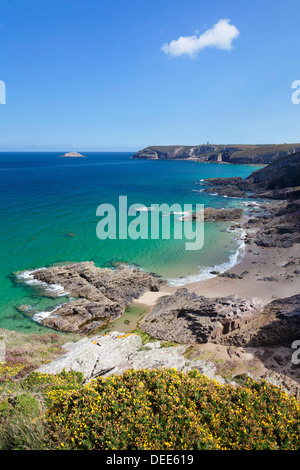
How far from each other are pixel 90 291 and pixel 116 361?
546 inches

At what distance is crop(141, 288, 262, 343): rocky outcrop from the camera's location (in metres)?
18.5

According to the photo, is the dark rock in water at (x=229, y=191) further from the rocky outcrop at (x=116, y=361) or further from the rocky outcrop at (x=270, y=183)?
the rocky outcrop at (x=116, y=361)

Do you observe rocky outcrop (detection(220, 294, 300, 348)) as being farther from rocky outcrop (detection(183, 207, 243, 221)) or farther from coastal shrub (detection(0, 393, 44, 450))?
rocky outcrop (detection(183, 207, 243, 221))

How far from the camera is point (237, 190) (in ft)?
288

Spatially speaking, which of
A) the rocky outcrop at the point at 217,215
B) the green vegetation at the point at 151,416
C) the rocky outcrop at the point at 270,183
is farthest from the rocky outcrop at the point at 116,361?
the rocky outcrop at the point at 270,183

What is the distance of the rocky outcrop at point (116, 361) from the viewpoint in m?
12.7

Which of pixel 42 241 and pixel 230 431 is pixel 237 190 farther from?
pixel 230 431

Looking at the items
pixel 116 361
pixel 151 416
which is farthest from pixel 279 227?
pixel 151 416

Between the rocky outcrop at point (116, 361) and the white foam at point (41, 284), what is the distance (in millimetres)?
13090

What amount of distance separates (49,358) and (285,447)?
45.4 ft

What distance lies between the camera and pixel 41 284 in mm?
28828

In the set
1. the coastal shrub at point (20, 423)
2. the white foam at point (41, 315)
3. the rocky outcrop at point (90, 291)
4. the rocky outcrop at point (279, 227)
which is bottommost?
the white foam at point (41, 315)

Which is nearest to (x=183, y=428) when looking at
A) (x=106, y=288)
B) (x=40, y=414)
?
(x=40, y=414)

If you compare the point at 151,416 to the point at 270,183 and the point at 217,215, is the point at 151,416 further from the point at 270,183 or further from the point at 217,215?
the point at 270,183
